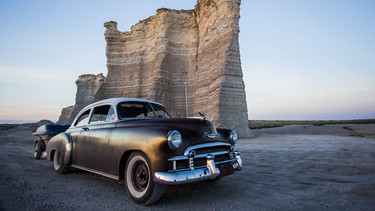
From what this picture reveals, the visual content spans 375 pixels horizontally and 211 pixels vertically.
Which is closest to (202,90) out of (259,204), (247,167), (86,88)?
(247,167)

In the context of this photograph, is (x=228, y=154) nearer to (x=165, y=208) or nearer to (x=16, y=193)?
(x=165, y=208)

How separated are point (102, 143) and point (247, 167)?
431 cm

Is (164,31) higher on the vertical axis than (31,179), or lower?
higher

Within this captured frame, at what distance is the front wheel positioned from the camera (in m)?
3.77

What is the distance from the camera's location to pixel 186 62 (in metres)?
27.0

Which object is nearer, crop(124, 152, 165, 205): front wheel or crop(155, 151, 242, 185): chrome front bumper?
crop(155, 151, 242, 185): chrome front bumper

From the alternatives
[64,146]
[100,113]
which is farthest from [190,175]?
[64,146]

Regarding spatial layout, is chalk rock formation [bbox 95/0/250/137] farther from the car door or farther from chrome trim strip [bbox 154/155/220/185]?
chrome trim strip [bbox 154/155/220/185]

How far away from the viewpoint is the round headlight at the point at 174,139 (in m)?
3.73

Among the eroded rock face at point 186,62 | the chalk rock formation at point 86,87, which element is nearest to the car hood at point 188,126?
the eroded rock face at point 186,62

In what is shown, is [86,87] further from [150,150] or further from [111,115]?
[150,150]

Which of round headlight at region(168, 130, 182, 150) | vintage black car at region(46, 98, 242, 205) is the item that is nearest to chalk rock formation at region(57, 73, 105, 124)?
vintage black car at region(46, 98, 242, 205)

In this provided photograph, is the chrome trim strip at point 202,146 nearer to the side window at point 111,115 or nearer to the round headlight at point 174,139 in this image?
the round headlight at point 174,139

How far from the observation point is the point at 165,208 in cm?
372
